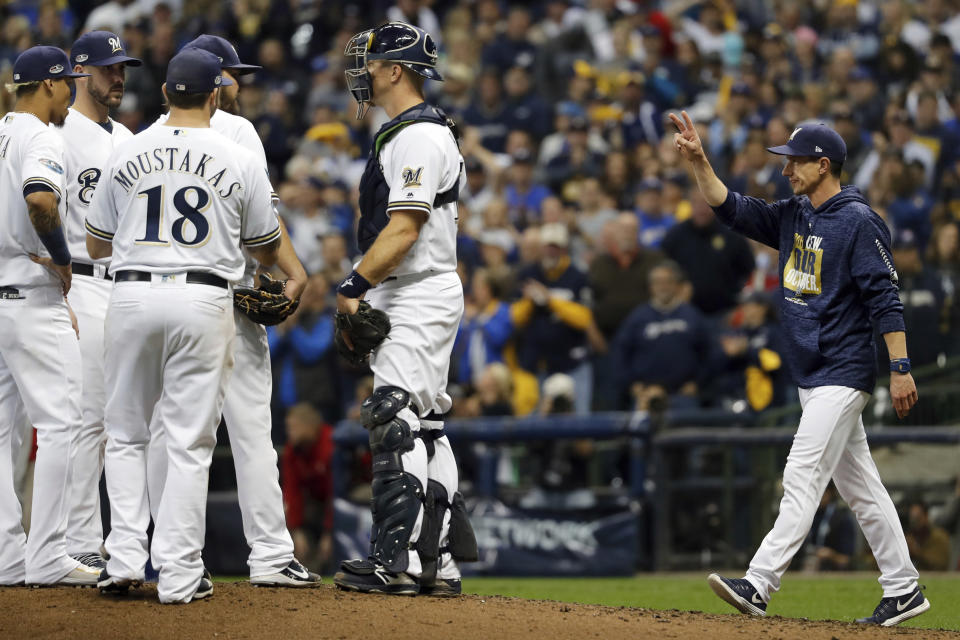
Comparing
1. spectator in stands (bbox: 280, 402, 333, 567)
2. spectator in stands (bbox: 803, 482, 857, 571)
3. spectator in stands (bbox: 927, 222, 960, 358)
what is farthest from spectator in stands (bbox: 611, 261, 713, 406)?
spectator in stands (bbox: 280, 402, 333, 567)

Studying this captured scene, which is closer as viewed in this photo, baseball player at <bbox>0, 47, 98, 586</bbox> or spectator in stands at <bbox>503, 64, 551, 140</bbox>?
baseball player at <bbox>0, 47, 98, 586</bbox>

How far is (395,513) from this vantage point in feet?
19.6

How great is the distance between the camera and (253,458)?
20.5 ft

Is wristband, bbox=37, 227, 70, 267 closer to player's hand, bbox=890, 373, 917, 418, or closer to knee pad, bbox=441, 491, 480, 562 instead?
knee pad, bbox=441, 491, 480, 562

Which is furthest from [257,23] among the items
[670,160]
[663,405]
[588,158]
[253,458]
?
[253,458]

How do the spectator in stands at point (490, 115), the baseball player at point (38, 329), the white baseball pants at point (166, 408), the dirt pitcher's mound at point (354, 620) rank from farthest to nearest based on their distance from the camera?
the spectator in stands at point (490, 115) → the baseball player at point (38, 329) → the white baseball pants at point (166, 408) → the dirt pitcher's mound at point (354, 620)

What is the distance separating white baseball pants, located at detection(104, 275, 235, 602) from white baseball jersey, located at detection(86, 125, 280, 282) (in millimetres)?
116

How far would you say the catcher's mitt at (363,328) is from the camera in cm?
605

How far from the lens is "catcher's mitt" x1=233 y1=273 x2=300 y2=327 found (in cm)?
613

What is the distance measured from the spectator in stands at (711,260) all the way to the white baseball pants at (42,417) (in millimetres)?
6718

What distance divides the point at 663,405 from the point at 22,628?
6069mm

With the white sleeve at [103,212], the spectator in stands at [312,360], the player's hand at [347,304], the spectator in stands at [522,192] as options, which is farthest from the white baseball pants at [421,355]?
the spectator in stands at [522,192]

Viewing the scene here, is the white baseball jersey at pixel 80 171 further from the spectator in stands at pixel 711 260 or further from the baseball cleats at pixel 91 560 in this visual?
the spectator in stands at pixel 711 260

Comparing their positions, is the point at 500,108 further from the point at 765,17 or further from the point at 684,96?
the point at 765,17
